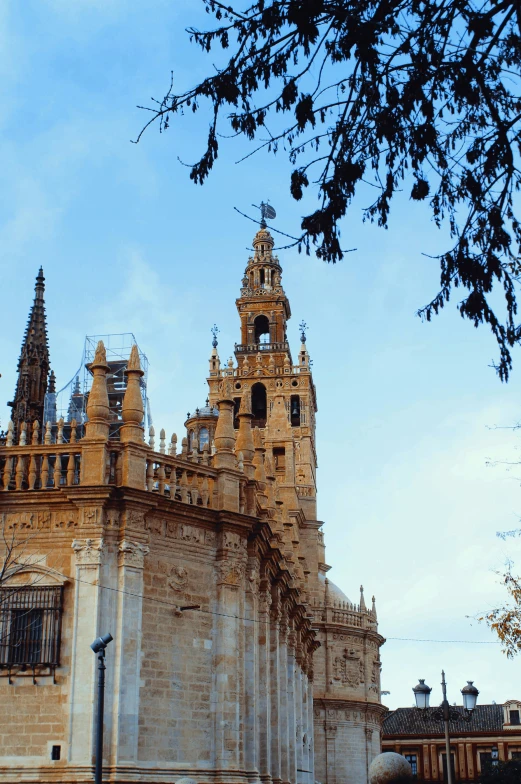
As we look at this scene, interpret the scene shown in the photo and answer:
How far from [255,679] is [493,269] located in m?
16.2

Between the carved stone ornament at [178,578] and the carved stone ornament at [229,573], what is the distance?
946mm

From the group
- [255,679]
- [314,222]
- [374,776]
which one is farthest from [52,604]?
[314,222]

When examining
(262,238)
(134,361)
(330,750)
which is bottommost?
(330,750)

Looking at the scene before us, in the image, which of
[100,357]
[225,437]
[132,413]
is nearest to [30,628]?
[132,413]

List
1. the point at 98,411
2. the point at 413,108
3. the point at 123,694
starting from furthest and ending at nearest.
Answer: the point at 98,411 < the point at 123,694 < the point at 413,108

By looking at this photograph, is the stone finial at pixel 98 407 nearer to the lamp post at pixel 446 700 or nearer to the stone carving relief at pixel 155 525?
the stone carving relief at pixel 155 525

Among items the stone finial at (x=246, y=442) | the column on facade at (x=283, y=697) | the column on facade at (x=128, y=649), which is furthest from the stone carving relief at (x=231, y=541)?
the column on facade at (x=283, y=697)

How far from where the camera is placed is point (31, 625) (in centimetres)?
2105

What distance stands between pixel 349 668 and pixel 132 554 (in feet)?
119

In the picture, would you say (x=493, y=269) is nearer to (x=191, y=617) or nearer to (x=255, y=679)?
(x=191, y=617)

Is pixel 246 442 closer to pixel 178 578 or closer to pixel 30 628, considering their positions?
pixel 178 578

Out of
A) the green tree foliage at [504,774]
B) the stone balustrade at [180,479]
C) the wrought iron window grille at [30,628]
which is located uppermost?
the stone balustrade at [180,479]

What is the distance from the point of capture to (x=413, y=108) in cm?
959

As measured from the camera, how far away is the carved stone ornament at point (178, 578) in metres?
22.2
